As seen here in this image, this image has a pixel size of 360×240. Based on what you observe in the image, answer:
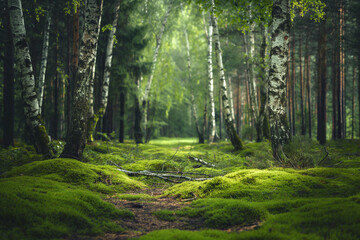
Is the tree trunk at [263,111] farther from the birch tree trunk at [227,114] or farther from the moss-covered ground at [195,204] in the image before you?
the moss-covered ground at [195,204]

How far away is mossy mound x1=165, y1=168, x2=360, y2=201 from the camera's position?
12.7 feet

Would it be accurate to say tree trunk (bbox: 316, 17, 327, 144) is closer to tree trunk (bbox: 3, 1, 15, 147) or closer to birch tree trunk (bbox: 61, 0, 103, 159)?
birch tree trunk (bbox: 61, 0, 103, 159)

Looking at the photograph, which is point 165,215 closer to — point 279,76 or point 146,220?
point 146,220

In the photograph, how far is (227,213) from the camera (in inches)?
135

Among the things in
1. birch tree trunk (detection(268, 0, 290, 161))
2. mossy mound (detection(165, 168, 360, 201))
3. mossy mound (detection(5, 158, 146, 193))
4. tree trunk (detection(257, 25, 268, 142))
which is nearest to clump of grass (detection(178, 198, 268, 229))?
mossy mound (detection(165, 168, 360, 201))

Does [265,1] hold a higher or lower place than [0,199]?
higher

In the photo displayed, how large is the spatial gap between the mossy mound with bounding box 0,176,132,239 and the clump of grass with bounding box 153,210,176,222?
475 millimetres

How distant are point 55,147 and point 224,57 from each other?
67.6ft

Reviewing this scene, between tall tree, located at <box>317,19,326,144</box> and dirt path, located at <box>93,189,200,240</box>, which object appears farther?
tall tree, located at <box>317,19,326,144</box>

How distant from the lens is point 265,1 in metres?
6.75

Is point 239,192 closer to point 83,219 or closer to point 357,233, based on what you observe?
point 357,233

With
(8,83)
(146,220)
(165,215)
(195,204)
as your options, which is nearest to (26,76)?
(8,83)

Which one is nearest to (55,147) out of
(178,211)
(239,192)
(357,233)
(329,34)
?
(178,211)

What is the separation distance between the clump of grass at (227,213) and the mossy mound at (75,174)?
2433 millimetres
